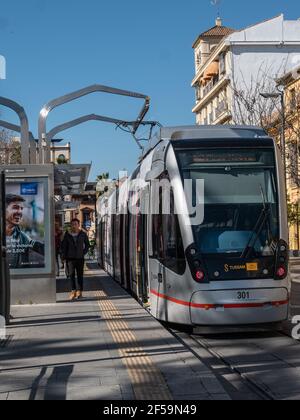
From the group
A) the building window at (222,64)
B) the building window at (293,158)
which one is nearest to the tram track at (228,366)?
the building window at (293,158)

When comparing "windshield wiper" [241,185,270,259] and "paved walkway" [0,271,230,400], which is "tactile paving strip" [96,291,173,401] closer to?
"paved walkway" [0,271,230,400]

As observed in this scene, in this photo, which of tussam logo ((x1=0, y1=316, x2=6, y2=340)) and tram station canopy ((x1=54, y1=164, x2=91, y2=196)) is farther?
tram station canopy ((x1=54, y1=164, x2=91, y2=196))

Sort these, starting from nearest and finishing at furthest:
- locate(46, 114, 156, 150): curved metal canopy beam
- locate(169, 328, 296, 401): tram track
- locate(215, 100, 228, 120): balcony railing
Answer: locate(169, 328, 296, 401): tram track, locate(46, 114, 156, 150): curved metal canopy beam, locate(215, 100, 228, 120): balcony railing

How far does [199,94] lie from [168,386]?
7377 cm

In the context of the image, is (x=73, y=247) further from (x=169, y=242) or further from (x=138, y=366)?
(x=138, y=366)

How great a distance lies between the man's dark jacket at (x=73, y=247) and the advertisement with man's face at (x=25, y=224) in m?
1.42

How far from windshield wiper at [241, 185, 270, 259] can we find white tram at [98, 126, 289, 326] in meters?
0.02

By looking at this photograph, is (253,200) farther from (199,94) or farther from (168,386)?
(199,94)

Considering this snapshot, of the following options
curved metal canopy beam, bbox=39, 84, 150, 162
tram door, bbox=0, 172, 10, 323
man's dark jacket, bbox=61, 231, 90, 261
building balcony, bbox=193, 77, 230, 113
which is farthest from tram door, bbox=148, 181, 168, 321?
building balcony, bbox=193, 77, 230, 113

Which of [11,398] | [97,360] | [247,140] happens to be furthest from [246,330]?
[11,398]

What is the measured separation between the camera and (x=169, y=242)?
11.7 meters

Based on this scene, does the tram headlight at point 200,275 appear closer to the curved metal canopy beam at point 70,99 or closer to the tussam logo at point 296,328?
the tussam logo at point 296,328

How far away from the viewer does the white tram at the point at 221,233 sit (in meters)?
11.1

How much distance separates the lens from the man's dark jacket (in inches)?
671
